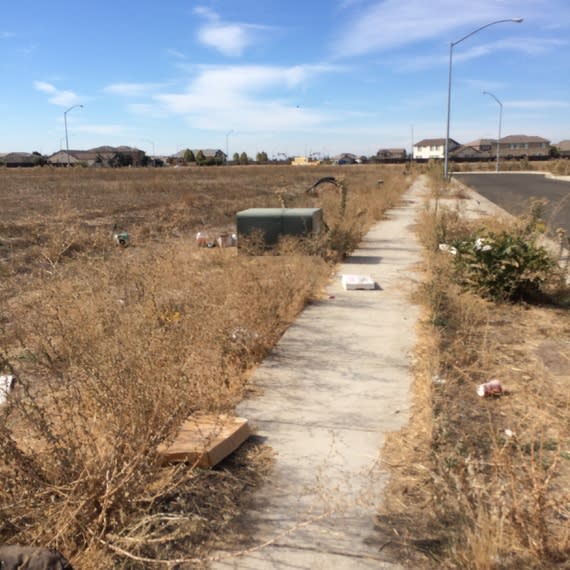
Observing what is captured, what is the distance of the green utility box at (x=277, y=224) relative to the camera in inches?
378

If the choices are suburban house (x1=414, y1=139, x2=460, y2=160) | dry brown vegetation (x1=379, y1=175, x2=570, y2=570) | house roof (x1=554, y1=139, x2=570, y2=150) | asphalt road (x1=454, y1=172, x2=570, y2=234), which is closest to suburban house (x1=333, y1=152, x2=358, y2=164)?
suburban house (x1=414, y1=139, x2=460, y2=160)

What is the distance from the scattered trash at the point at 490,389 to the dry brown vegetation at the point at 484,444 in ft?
0.21

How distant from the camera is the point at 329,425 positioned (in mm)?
3920

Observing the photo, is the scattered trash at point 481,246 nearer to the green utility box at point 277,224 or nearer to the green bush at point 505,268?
the green bush at point 505,268

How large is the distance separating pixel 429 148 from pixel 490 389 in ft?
545

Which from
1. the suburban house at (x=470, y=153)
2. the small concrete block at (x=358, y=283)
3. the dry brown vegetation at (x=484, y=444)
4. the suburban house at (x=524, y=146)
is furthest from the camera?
the suburban house at (x=470, y=153)

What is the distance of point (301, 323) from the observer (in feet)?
20.8

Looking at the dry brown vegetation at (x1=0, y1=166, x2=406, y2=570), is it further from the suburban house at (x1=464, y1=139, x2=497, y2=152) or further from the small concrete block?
the suburban house at (x1=464, y1=139, x2=497, y2=152)

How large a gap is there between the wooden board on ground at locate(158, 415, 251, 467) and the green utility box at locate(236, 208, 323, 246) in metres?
6.09

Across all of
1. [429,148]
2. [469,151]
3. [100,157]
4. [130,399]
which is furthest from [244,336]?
[429,148]

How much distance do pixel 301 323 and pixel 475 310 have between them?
191cm

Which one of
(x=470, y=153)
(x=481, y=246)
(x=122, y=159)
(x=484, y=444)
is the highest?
(x=470, y=153)

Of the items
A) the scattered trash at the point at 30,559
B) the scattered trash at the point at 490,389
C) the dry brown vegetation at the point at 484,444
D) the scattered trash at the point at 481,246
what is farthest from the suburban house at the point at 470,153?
the scattered trash at the point at 30,559

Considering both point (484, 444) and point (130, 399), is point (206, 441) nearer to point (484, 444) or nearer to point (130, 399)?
point (130, 399)
